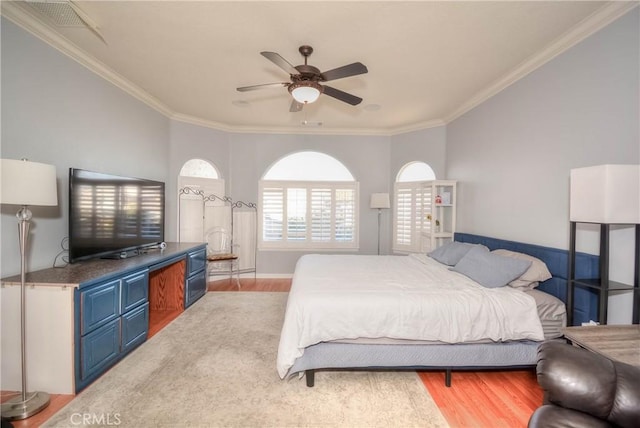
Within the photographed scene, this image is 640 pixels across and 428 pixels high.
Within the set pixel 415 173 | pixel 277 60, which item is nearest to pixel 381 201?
pixel 415 173

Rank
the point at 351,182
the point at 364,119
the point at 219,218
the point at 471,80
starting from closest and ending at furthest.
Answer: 1. the point at 471,80
2. the point at 364,119
3. the point at 219,218
4. the point at 351,182

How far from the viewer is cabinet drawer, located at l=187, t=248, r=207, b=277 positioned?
12.6 ft

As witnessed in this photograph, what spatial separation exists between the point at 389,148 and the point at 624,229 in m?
3.83

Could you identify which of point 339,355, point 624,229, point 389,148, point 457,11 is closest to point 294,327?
point 339,355

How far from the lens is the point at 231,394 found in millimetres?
2086

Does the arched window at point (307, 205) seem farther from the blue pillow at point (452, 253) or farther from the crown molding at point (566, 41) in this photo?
the crown molding at point (566, 41)

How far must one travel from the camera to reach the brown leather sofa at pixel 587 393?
45.2 inches

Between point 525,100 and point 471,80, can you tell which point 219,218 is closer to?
point 471,80

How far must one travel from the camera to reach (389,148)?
5.48 m

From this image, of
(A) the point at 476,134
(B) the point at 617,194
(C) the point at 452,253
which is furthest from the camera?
(A) the point at 476,134

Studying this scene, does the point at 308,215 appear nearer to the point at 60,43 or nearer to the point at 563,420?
the point at 60,43

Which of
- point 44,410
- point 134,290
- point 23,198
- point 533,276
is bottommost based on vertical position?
point 44,410

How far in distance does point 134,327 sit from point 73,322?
0.74 metres

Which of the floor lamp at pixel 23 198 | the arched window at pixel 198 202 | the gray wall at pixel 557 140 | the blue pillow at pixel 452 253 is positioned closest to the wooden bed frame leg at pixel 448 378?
the gray wall at pixel 557 140
